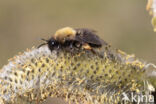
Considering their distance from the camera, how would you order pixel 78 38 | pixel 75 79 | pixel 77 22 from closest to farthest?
pixel 75 79 → pixel 78 38 → pixel 77 22

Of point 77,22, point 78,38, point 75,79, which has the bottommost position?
point 75,79

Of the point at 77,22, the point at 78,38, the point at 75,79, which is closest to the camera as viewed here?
the point at 75,79

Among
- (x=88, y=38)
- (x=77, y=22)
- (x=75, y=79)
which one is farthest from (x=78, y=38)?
(x=77, y=22)

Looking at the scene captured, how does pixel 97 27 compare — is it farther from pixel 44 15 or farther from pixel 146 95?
pixel 146 95

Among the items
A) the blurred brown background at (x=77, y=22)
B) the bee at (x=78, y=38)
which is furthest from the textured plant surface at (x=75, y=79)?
the blurred brown background at (x=77, y=22)

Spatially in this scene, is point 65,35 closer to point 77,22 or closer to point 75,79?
point 75,79

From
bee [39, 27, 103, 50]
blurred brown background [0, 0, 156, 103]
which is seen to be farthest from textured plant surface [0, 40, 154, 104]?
blurred brown background [0, 0, 156, 103]
